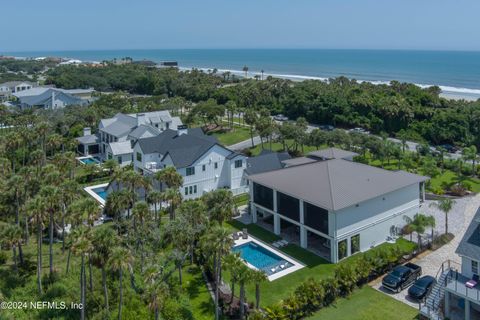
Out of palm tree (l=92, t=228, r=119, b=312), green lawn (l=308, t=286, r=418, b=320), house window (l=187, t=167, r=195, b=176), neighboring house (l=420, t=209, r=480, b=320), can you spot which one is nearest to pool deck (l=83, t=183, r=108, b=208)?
house window (l=187, t=167, r=195, b=176)

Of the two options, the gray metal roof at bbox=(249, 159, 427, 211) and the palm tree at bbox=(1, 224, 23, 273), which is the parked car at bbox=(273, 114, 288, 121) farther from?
the palm tree at bbox=(1, 224, 23, 273)

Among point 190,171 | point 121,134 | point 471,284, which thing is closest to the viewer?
point 471,284

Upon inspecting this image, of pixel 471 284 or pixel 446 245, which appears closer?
pixel 471 284

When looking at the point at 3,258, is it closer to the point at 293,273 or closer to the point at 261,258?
the point at 261,258

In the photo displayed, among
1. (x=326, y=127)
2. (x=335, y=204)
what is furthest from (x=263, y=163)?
(x=326, y=127)

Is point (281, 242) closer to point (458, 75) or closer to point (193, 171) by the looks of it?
point (193, 171)

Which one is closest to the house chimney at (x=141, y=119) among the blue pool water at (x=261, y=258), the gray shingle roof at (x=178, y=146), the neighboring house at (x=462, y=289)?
the gray shingle roof at (x=178, y=146)
